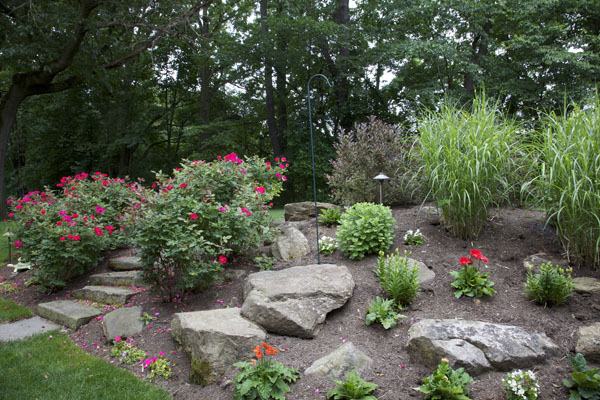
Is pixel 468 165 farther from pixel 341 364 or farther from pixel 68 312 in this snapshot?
pixel 68 312

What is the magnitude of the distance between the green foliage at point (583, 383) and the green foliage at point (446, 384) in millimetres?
527

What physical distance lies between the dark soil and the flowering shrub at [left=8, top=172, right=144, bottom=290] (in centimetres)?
112

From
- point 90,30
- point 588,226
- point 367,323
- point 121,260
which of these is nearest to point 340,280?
point 367,323

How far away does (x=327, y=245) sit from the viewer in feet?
13.6

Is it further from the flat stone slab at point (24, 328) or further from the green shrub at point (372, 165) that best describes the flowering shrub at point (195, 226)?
the green shrub at point (372, 165)

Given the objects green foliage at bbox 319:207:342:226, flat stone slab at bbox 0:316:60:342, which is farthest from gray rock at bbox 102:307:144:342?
green foliage at bbox 319:207:342:226

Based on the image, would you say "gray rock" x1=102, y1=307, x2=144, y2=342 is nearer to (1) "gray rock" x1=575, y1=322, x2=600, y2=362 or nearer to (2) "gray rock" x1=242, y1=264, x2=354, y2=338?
(2) "gray rock" x1=242, y1=264, x2=354, y2=338

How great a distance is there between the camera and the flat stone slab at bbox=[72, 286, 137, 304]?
13.0 ft

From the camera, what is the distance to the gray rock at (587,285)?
2.71 meters

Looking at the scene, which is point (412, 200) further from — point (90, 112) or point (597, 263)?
point (90, 112)

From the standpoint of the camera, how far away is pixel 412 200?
18.1 feet

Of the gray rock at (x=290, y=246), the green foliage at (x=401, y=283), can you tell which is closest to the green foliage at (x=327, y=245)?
the gray rock at (x=290, y=246)

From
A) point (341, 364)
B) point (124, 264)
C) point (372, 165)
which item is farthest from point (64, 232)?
point (372, 165)

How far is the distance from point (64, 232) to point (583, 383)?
4873 mm
